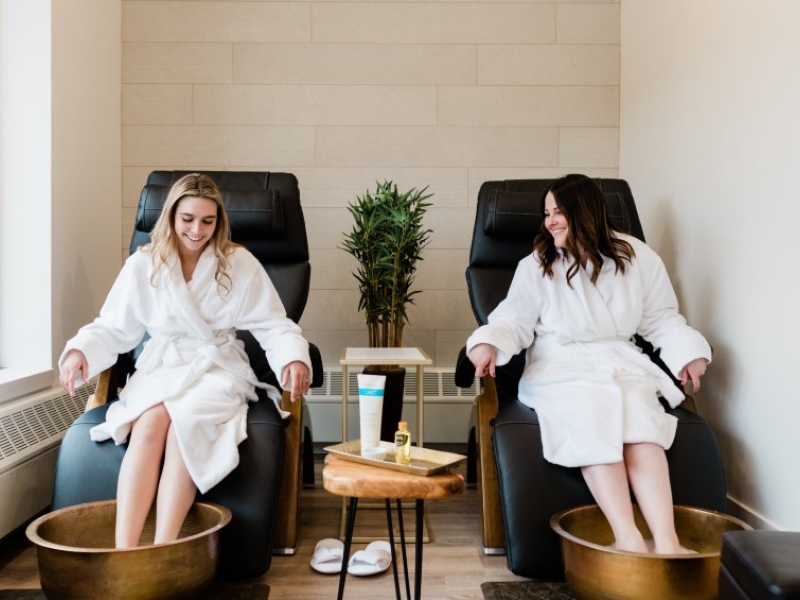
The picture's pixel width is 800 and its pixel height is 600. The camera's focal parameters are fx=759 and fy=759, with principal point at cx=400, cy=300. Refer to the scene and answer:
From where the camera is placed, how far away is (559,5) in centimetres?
339

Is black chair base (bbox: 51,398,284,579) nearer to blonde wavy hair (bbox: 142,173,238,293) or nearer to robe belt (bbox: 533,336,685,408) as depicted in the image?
blonde wavy hair (bbox: 142,173,238,293)

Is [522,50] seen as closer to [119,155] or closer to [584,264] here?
[584,264]

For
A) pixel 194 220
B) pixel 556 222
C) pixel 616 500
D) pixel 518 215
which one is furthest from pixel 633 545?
pixel 194 220

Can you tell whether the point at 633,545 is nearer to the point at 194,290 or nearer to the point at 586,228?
the point at 586,228

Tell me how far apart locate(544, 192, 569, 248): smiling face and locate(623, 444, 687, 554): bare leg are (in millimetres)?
652

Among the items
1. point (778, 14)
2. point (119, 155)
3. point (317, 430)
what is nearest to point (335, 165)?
point (119, 155)

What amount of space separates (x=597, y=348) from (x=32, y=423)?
5.60 ft

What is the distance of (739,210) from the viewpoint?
2281 mm

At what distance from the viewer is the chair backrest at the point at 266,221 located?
99.3 inches

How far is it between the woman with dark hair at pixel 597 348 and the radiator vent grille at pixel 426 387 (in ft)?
3.42

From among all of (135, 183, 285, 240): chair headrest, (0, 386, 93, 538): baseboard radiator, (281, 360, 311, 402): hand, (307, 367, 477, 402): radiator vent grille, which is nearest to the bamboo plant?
(135, 183, 285, 240): chair headrest

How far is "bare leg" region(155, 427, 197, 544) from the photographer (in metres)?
1.77

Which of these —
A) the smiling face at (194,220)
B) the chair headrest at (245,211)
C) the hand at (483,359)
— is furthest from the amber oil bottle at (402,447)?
the chair headrest at (245,211)

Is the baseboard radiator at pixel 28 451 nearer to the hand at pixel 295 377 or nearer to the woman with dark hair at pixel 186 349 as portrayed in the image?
the woman with dark hair at pixel 186 349
